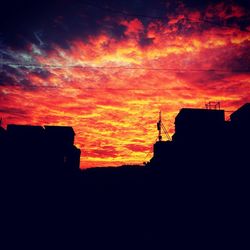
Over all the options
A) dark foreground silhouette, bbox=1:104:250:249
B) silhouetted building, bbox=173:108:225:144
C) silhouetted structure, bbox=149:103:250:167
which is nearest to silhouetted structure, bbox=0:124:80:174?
dark foreground silhouette, bbox=1:104:250:249

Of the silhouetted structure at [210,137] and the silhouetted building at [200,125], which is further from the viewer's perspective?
the silhouetted building at [200,125]

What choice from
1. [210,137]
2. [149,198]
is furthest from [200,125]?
[149,198]

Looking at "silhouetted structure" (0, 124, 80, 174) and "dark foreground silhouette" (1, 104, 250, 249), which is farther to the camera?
"silhouetted structure" (0, 124, 80, 174)

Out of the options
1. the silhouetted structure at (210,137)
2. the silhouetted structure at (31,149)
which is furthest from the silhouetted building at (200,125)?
the silhouetted structure at (31,149)

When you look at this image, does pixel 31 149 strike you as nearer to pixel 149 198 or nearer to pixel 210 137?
pixel 149 198

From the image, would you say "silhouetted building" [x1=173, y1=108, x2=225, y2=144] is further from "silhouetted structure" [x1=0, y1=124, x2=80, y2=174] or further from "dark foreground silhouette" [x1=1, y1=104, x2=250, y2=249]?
"silhouetted structure" [x1=0, y1=124, x2=80, y2=174]

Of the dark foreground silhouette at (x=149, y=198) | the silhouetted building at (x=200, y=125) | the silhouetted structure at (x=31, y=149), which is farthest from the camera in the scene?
the silhouetted building at (x=200, y=125)

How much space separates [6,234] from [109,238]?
6.85 metres

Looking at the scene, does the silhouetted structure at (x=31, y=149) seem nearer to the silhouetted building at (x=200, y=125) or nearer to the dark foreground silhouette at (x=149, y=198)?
the dark foreground silhouette at (x=149, y=198)

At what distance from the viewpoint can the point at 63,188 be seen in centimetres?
2788

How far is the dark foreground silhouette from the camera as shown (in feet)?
52.1

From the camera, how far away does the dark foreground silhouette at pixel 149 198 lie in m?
15.9

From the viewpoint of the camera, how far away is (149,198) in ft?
87.8

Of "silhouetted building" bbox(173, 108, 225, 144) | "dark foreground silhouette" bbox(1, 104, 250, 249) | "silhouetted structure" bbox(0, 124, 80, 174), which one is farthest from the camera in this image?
"silhouetted building" bbox(173, 108, 225, 144)
